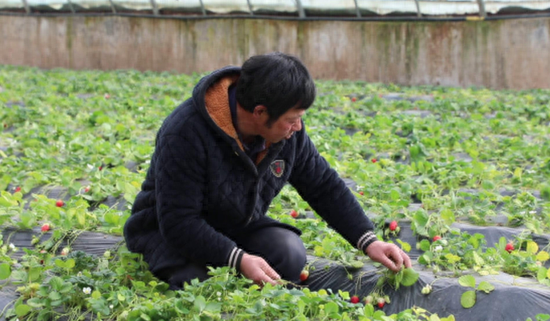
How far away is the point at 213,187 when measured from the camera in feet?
8.89

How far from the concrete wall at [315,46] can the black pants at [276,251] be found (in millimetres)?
8801

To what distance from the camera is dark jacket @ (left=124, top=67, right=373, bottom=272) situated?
2617 millimetres

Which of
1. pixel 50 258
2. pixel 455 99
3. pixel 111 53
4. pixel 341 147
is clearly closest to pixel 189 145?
pixel 50 258

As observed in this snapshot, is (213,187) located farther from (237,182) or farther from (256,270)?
(256,270)

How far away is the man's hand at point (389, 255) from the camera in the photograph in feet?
9.16

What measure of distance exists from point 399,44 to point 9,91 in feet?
20.3

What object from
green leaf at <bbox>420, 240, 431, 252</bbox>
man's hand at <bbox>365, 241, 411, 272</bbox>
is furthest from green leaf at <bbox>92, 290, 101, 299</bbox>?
green leaf at <bbox>420, 240, 431, 252</bbox>

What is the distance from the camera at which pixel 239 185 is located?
2777 millimetres

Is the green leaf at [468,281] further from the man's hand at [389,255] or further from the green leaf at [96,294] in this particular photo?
the green leaf at [96,294]

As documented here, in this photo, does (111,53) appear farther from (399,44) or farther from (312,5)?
(399,44)

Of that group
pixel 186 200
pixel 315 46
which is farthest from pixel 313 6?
pixel 186 200

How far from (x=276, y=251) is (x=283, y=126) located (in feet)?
1.91

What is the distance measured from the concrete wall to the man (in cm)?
875

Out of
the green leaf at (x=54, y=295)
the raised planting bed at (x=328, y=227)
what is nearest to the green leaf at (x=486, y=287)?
the raised planting bed at (x=328, y=227)
